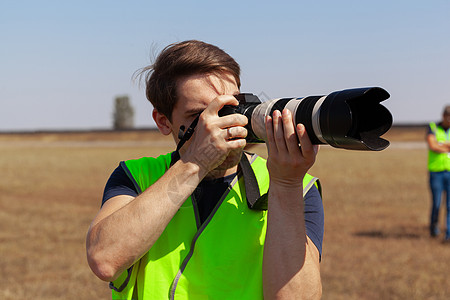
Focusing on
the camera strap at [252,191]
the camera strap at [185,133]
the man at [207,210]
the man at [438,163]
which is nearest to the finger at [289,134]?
the man at [207,210]

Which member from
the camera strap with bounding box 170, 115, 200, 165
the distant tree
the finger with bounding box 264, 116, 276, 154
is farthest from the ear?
the distant tree

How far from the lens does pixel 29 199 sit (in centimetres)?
1218

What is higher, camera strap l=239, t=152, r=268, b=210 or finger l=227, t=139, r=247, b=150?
finger l=227, t=139, r=247, b=150

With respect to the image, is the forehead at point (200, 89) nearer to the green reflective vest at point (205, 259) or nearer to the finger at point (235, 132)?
the finger at point (235, 132)

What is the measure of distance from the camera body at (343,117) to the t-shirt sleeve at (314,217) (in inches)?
12.3

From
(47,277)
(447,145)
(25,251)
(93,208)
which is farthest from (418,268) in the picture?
(93,208)

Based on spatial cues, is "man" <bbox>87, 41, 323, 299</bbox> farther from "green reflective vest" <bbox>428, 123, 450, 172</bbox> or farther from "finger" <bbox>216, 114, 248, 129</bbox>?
"green reflective vest" <bbox>428, 123, 450, 172</bbox>

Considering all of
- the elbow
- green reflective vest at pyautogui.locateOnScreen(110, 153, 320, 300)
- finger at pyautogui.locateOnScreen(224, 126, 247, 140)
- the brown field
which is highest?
finger at pyautogui.locateOnScreen(224, 126, 247, 140)

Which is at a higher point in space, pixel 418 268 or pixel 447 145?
pixel 447 145

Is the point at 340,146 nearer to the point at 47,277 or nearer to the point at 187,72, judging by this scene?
the point at 187,72

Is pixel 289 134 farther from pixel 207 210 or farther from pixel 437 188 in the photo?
pixel 437 188

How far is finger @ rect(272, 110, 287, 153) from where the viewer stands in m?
1.67

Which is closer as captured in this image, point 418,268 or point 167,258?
point 167,258

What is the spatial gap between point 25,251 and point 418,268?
4978 millimetres
